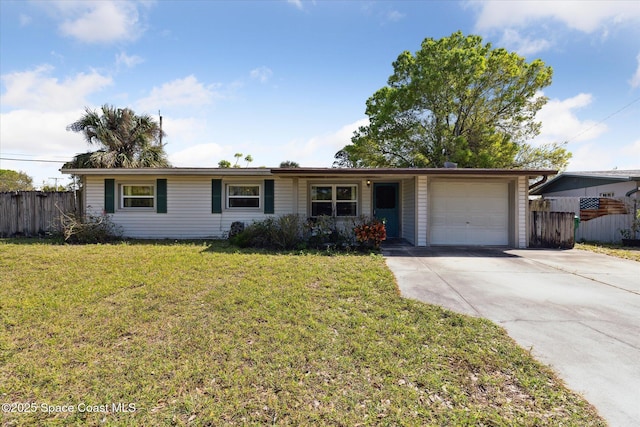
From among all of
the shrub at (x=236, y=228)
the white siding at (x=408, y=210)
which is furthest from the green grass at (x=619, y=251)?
the shrub at (x=236, y=228)

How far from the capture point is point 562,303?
14.3 feet

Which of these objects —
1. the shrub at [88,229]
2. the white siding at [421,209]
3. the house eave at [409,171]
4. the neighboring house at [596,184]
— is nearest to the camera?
the house eave at [409,171]

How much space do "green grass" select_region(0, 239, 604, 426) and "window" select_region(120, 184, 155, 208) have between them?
5.81m

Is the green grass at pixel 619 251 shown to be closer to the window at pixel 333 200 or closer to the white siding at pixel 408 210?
the white siding at pixel 408 210

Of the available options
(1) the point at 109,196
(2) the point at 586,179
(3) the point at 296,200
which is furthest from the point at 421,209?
(1) the point at 109,196

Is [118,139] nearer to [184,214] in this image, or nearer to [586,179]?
[184,214]

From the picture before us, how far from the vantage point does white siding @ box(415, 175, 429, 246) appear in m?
9.41

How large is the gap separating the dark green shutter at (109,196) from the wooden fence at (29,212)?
1.20m

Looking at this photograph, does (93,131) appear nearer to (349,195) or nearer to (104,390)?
(349,195)

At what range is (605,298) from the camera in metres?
4.58

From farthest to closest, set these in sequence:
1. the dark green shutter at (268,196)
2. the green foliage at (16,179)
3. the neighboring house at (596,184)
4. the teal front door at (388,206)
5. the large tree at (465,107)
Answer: the green foliage at (16,179) → the large tree at (465,107) → the neighboring house at (596,184) → the teal front door at (388,206) → the dark green shutter at (268,196)

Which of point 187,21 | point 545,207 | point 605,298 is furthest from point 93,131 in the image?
point 545,207

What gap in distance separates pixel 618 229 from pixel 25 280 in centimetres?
1765

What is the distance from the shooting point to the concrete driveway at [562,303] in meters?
2.57
